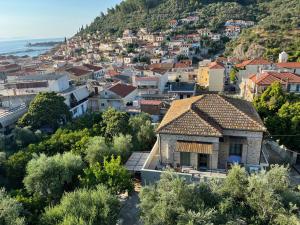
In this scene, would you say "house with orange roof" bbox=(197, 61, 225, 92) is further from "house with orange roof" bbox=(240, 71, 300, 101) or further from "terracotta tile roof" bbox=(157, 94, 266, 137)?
"terracotta tile roof" bbox=(157, 94, 266, 137)

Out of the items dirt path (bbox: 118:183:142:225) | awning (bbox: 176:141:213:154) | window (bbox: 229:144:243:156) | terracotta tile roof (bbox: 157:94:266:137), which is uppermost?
terracotta tile roof (bbox: 157:94:266:137)

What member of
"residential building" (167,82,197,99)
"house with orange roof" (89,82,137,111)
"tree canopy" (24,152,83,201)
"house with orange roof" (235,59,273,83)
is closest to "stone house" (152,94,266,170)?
"tree canopy" (24,152,83,201)

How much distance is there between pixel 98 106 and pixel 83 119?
13.3 metres

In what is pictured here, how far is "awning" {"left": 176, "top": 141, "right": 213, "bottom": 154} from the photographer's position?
19.0m

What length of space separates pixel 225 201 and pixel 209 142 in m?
5.55

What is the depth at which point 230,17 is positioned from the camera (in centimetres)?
14725

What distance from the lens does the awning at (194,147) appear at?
62.4 ft

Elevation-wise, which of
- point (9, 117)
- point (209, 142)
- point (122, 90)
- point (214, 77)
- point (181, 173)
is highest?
point (209, 142)

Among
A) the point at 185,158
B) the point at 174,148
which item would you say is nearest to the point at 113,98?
the point at 174,148

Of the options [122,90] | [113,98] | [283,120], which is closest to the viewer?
[283,120]

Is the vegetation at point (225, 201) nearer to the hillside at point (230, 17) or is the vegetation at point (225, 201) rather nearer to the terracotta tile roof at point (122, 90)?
the terracotta tile roof at point (122, 90)

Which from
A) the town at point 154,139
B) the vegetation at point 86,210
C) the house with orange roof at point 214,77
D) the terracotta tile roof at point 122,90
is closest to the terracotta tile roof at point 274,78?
the town at point 154,139

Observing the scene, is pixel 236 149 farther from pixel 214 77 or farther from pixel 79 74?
pixel 79 74

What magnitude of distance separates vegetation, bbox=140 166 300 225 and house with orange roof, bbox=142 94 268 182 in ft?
11.3
